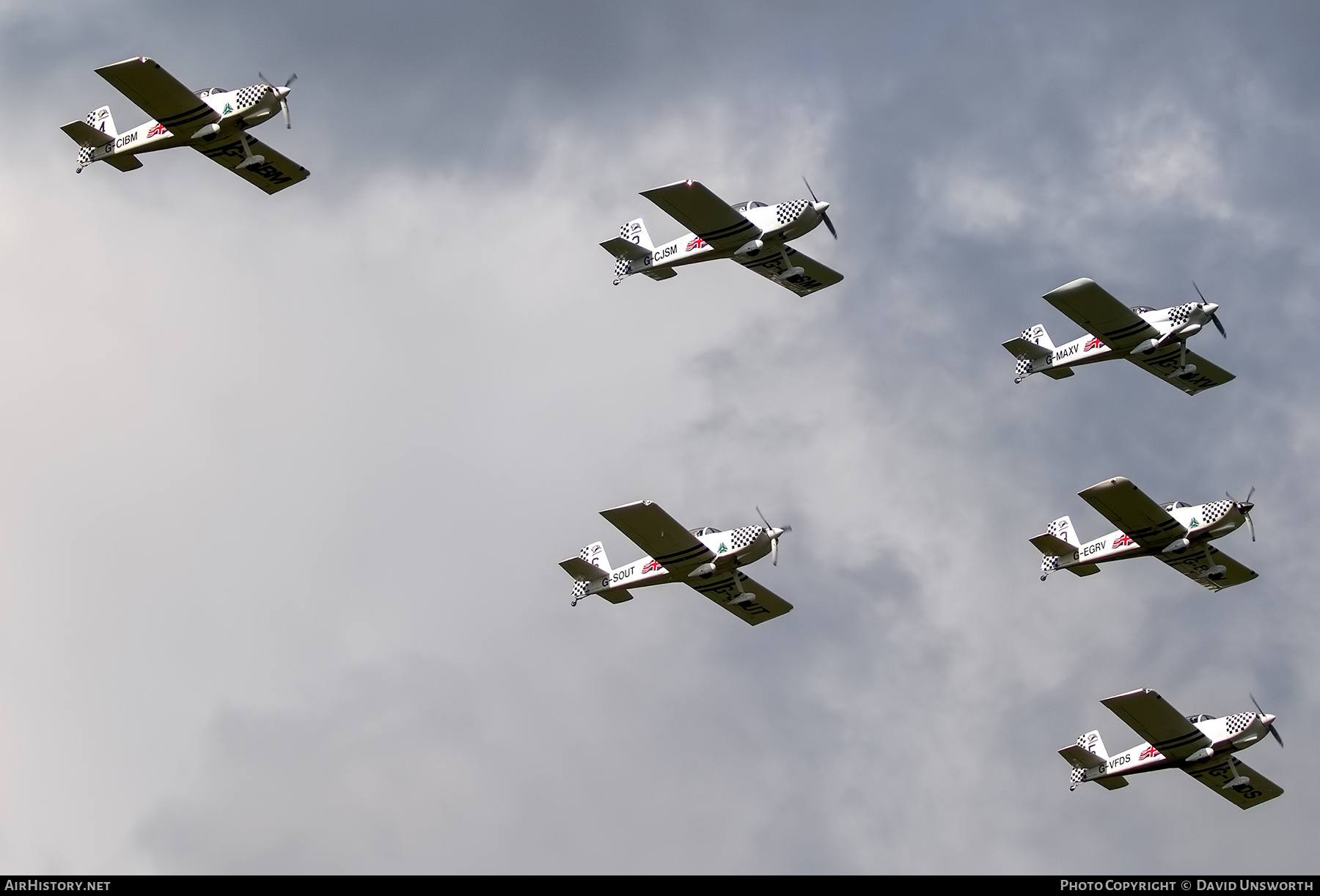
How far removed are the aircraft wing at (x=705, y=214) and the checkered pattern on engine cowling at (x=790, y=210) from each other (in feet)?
3.13

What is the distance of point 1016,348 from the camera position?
75.8 m

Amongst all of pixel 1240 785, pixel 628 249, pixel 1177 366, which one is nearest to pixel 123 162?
pixel 628 249

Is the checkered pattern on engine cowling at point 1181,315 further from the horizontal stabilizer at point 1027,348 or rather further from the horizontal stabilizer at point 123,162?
the horizontal stabilizer at point 123,162

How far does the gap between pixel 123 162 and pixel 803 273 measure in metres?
25.8

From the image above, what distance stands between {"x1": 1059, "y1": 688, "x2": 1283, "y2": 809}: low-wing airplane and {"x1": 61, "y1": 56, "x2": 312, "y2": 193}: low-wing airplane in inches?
1365

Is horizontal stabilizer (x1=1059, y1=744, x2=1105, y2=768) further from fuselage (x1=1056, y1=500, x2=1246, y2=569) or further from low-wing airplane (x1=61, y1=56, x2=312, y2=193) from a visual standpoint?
low-wing airplane (x1=61, y1=56, x2=312, y2=193)

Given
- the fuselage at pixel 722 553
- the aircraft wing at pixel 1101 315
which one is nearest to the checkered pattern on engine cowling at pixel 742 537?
the fuselage at pixel 722 553

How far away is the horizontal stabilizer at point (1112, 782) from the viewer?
7162 centimetres

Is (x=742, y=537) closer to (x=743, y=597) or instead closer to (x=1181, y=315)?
(x=743, y=597)

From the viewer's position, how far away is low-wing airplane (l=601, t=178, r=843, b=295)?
6738cm
